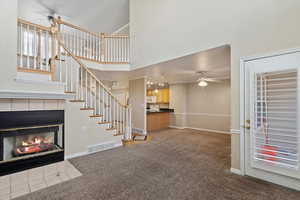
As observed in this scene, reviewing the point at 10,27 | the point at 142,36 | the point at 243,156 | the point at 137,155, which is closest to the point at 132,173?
the point at 137,155

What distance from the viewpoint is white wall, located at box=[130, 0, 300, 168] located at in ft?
6.84

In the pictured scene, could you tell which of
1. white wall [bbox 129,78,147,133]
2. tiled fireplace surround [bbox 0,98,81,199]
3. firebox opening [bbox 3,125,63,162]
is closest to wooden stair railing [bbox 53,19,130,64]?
white wall [bbox 129,78,147,133]

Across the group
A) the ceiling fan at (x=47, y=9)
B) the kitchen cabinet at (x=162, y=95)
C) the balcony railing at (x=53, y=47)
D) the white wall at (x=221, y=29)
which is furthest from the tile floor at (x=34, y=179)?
the kitchen cabinet at (x=162, y=95)

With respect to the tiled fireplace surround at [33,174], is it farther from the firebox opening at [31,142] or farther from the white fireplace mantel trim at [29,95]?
the firebox opening at [31,142]

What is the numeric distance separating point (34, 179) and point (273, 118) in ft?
13.4

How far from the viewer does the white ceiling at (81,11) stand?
5020 mm

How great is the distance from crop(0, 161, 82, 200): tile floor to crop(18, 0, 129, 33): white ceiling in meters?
5.49

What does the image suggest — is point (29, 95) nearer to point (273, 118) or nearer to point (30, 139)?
point (30, 139)

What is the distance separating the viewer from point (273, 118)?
2152 millimetres

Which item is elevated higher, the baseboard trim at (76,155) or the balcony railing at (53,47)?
the balcony railing at (53,47)

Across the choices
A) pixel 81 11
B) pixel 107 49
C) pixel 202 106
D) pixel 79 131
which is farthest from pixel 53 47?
pixel 202 106

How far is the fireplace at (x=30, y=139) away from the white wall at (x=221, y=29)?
286 cm

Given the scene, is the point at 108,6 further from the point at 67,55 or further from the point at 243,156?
the point at 243,156

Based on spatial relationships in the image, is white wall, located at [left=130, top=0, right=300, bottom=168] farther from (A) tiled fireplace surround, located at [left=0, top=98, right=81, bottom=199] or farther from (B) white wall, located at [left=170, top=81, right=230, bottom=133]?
(B) white wall, located at [left=170, top=81, right=230, bottom=133]
